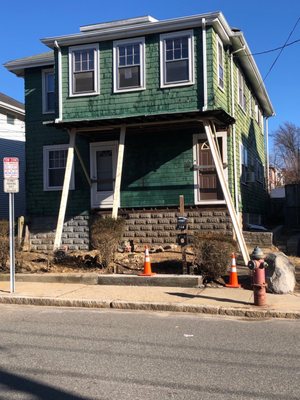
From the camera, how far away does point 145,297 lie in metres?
9.97

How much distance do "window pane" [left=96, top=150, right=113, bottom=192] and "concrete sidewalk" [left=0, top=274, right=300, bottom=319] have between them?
5919mm

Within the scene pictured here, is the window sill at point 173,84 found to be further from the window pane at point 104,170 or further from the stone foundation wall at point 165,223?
the stone foundation wall at point 165,223

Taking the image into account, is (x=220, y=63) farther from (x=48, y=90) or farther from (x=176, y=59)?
(x=48, y=90)

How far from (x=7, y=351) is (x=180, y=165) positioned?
10842 millimetres

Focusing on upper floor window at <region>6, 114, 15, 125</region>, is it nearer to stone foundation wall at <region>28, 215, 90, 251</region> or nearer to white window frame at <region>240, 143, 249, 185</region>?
stone foundation wall at <region>28, 215, 90, 251</region>

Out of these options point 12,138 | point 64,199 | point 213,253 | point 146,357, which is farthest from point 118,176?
Result: point 12,138

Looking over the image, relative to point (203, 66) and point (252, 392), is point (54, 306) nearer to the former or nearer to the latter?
point (252, 392)

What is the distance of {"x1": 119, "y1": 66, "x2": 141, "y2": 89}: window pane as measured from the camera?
51.0 feet

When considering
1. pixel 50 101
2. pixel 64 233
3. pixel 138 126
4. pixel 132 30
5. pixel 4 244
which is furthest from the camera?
pixel 50 101

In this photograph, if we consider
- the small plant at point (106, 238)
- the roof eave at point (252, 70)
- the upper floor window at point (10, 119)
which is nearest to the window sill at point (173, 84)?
the roof eave at point (252, 70)

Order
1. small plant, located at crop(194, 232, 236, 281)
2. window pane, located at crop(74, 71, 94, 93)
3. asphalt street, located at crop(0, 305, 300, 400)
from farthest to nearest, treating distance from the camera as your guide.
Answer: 1. window pane, located at crop(74, 71, 94, 93)
2. small plant, located at crop(194, 232, 236, 281)
3. asphalt street, located at crop(0, 305, 300, 400)

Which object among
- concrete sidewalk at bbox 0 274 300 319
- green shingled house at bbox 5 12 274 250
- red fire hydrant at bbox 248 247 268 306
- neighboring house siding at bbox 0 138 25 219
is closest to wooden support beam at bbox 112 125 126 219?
green shingled house at bbox 5 12 274 250

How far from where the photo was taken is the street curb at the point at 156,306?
8555 mm

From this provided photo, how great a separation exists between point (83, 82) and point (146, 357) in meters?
11.7
